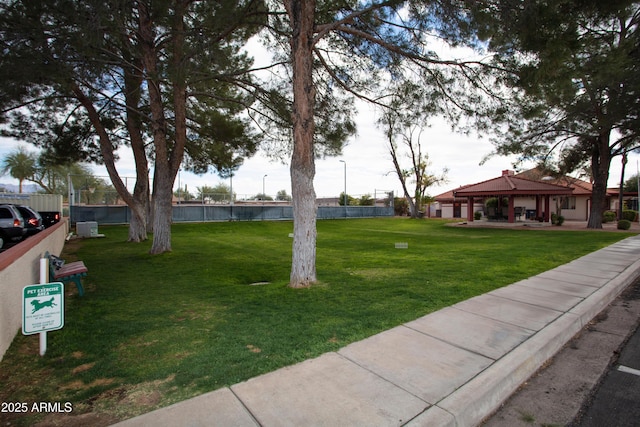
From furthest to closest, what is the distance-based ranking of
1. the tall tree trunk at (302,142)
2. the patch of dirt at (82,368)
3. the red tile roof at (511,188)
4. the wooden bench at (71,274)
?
the red tile roof at (511,188) < the tall tree trunk at (302,142) < the wooden bench at (71,274) < the patch of dirt at (82,368)

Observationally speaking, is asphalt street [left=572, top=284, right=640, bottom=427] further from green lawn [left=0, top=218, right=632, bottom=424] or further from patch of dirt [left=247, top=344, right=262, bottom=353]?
patch of dirt [left=247, top=344, right=262, bottom=353]

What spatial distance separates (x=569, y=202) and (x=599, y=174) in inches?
590

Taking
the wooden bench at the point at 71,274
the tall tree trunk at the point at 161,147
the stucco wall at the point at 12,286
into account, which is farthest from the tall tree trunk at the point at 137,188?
the stucco wall at the point at 12,286

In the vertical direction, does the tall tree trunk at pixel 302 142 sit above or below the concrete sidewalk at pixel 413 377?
above

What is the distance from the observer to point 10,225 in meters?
11.1

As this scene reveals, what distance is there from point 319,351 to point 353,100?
7624 millimetres

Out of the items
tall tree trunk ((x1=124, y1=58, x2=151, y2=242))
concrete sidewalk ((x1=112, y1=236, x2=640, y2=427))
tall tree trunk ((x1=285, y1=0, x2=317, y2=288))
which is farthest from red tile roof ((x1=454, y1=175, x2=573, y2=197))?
tall tree trunk ((x1=124, y1=58, x2=151, y2=242))

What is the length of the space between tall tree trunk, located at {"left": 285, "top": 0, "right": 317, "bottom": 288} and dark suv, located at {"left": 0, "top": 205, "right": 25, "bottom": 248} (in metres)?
11.1

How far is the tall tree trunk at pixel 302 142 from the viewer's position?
5.95 meters

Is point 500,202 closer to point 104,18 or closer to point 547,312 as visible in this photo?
point 547,312

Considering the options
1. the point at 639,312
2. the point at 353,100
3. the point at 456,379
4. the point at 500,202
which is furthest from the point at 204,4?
the point at 500,202

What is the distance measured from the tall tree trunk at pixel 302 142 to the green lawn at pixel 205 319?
0.59m

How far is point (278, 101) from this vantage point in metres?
9.70

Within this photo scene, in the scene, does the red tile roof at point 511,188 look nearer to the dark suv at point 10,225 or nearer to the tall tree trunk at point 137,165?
the tall tree trunk at point 137,165
